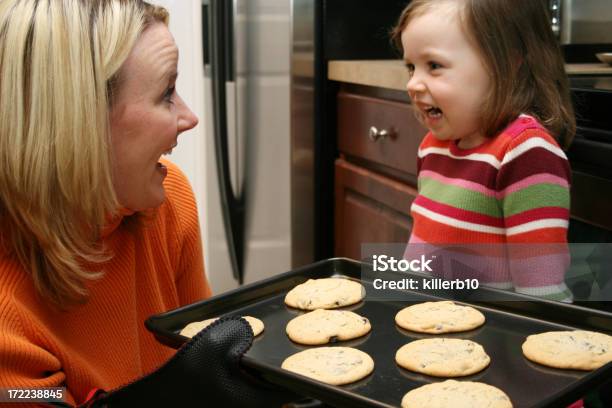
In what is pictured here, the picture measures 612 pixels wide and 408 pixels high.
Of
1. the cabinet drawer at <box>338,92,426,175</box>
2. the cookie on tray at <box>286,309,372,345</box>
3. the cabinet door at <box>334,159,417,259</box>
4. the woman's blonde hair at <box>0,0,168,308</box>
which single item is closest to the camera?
the woman's blonde hair at <box>0,0,168,308</box>

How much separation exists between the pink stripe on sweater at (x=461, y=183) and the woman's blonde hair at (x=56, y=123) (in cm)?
60

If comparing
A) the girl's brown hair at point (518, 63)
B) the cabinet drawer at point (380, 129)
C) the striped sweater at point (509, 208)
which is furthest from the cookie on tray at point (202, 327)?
the cabinet drawer at point (380, 129)

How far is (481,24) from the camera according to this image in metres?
1.34

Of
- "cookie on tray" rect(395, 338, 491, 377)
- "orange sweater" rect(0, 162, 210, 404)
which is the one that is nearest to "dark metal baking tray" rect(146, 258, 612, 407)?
"cookie on tray" rect(395, 338, 491, 377)

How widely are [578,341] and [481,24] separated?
604 mm

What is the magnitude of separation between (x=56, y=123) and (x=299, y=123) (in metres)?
1.45

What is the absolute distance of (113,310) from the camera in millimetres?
1099

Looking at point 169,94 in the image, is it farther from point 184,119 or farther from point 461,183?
point 461,183

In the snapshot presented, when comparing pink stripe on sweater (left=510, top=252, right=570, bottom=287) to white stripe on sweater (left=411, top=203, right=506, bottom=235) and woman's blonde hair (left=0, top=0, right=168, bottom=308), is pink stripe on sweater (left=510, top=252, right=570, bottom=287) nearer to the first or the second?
white stripe on sweater (left=411, top=203, right=506, bottom=235)

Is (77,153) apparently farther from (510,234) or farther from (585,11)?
(585,11)

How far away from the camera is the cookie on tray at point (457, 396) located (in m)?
0.84

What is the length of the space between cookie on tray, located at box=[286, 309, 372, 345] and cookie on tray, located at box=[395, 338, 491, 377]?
7 cm

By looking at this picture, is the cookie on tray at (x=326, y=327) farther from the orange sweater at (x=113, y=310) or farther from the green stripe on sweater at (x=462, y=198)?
the green stripe on sweater at (x=462, y=198)

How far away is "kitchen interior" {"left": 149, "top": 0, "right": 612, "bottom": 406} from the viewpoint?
1.96 m
